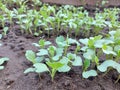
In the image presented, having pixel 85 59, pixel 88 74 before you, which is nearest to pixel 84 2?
pixel 85 59

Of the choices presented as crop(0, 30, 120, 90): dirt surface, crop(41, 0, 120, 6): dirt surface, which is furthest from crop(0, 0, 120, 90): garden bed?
crop(41, 0, 120, 6): dirt surface

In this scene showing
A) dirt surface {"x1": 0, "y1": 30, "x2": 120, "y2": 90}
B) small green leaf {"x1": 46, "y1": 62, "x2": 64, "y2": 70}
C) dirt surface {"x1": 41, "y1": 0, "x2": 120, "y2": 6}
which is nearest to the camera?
small green leaf {"x1": 46, "y1": 62, "x2": 64, "y2": 70}

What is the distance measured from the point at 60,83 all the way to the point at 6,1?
186 cm

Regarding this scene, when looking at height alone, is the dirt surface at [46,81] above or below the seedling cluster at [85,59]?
below

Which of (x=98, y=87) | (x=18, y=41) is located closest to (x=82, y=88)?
(x=98, y=87)

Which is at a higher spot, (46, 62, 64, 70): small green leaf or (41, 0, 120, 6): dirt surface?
(46, 62, 64, 70): small green leaf

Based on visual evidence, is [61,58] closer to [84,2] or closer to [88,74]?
[88,74]

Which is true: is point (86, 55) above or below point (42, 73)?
above

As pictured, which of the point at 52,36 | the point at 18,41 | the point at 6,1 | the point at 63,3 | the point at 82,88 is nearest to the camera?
the point at 82,88

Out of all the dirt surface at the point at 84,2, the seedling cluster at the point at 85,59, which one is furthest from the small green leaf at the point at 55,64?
the dirt surface at the point at 84,2

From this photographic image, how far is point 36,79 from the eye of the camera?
4.85 feet

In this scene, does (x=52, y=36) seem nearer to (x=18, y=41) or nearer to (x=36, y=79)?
(x=18, y=41)

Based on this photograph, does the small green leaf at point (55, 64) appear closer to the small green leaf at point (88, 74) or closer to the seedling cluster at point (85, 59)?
the seedling cluster at point (85, 59)

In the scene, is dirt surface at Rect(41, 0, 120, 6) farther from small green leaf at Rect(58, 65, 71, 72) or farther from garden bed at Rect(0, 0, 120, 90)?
small green leaf at Rect(58, 65, 71, 72)
